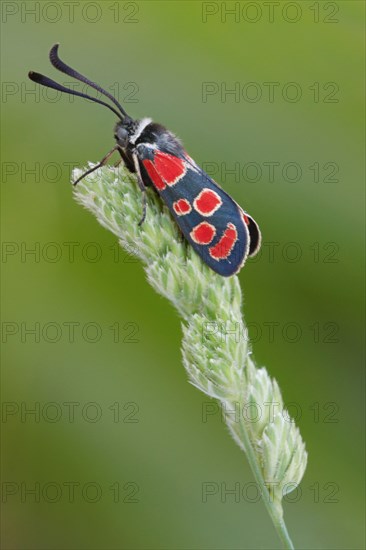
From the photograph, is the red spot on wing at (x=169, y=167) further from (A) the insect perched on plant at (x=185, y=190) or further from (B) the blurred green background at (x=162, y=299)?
(B) the blurred green background at (x=162, y=299)

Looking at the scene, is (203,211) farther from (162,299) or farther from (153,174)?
(162,299)

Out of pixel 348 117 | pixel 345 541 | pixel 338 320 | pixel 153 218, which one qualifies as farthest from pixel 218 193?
pixel 345 541

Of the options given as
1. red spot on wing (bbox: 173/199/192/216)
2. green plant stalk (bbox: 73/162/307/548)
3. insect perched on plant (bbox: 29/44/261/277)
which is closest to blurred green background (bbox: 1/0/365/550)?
insect perched on plant (bbox: 29/44/261/277)

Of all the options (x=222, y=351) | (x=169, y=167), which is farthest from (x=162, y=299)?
(x=222, y=351)

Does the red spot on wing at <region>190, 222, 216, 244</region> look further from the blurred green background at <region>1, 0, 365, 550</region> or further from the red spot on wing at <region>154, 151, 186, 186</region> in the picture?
the blurred green background at <region>1, 0, 365, 550</region>

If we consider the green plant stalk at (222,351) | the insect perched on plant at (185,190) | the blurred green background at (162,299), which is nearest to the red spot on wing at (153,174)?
the insect perched on plant at (185,190)

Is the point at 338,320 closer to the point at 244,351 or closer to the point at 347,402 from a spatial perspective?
the point at 347,402
